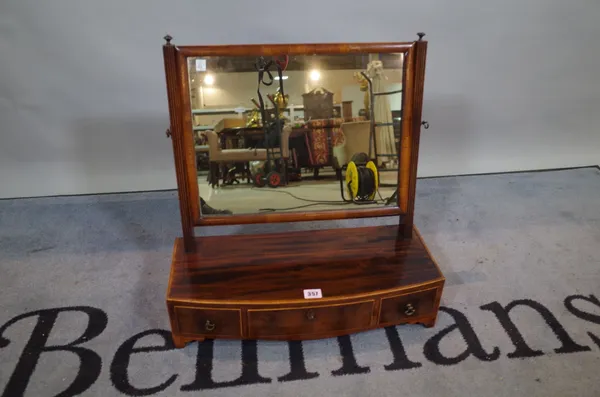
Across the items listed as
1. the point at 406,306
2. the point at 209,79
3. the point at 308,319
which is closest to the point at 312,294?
the point at 308,319

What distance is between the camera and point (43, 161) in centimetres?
246

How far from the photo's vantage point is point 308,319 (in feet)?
4.52

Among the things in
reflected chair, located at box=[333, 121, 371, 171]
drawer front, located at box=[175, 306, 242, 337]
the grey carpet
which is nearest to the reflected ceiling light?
reflected chair, located at box=[333, 121, 371, 171]

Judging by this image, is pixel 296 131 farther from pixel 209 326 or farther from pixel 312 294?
pixel 209 326

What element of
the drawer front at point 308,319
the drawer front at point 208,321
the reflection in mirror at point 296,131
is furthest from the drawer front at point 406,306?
the drawer front at point 208,321

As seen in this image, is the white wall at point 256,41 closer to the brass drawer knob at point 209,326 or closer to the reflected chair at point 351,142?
the reflected chair at point 351,142

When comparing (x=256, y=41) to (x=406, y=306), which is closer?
(x=406, y=306)

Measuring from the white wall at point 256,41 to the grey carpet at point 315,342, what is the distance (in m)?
→ 0.39

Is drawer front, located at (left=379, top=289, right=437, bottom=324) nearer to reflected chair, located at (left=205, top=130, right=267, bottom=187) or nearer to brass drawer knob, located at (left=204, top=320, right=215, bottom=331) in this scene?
brass drawer knob, located at (left=204, top=320, right=215, bottom=331)

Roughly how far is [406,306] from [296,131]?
68 centimetres

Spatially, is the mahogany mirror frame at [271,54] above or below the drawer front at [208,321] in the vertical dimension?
above

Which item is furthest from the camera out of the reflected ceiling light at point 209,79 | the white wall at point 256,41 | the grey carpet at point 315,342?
the white wall at point 256,41

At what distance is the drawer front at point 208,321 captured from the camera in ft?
4.45

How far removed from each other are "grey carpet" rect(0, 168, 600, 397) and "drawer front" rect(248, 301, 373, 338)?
0.08m
